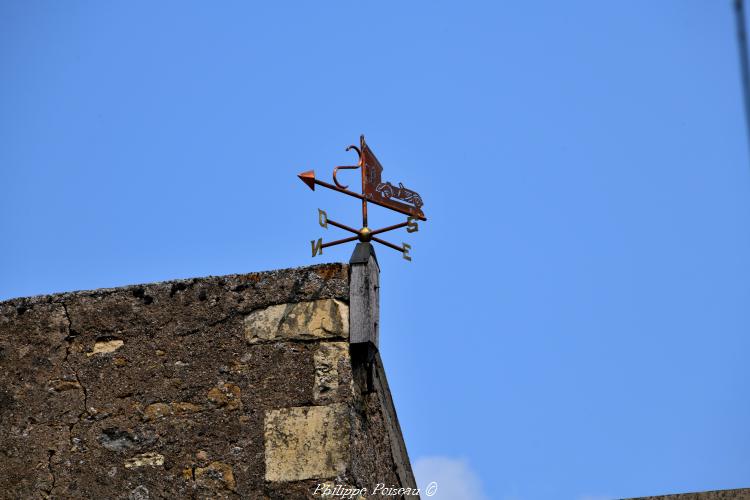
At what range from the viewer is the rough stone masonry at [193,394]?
18.2ft

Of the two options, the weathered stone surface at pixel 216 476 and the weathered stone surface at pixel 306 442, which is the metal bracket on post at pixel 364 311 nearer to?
the weathered stone surface at pixel 306 442

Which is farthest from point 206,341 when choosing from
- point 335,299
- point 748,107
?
point 748,107

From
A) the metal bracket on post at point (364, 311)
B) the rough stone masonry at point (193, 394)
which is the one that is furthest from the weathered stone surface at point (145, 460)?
the metal bracket on post at point (364, 311)

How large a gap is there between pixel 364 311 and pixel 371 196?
0.92 meters

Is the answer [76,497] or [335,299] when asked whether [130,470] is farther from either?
[335,299]

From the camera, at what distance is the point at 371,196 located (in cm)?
645

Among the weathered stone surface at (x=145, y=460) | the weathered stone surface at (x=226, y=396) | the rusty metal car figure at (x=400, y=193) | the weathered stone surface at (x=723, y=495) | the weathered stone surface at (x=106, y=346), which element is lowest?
the weathered stone surface at (x=723, y=495)

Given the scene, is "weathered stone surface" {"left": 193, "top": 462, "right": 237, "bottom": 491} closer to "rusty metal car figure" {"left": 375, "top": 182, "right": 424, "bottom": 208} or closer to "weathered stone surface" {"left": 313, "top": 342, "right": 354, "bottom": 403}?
"weathered stone surface" {"left": 313, "top": 342, "right": 354, "bottom": 403}

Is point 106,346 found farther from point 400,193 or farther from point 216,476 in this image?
point 400,193

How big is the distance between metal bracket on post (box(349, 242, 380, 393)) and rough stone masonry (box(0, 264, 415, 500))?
0.03m

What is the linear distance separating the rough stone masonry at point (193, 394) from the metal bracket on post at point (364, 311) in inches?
1.3

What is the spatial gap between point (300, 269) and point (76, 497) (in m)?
1.49

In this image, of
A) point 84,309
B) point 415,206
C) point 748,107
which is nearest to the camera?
point 748,107

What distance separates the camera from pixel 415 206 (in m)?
6.73
